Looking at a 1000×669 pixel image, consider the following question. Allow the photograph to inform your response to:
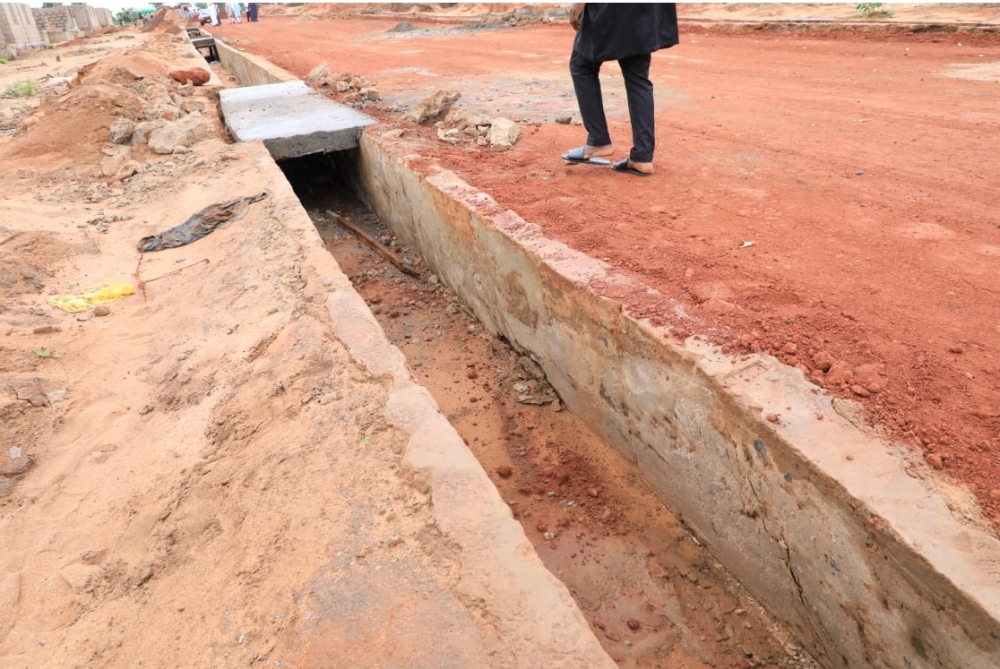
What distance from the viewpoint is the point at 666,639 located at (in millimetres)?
2352

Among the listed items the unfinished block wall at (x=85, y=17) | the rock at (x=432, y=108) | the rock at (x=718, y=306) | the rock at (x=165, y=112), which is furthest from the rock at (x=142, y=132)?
the unfinished block wall at (x=85, y=17)

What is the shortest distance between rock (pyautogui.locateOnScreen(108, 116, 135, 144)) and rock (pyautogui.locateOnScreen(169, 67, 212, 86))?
3712mm

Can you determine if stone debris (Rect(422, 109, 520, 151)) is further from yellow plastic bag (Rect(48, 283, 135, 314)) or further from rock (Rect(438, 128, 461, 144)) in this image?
yellow plastic bag (Rect(48, 283, 135, 314))

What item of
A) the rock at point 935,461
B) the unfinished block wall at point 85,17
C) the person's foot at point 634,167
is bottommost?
the rock at point 935,461

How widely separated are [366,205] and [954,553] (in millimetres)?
6005

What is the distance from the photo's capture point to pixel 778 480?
6.66 feet

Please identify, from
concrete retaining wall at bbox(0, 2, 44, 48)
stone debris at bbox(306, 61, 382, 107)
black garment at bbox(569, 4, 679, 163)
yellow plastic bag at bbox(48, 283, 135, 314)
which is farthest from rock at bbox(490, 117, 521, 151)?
concrete retaining wall at bbox(0, 2, 44, 48)

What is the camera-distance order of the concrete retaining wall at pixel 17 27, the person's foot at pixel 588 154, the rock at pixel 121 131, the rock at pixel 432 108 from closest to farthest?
the person's foot at pixel 588 154 < the rock at pixel 432 108 < the rock at pixel 121 131 < the concrete retaining wall at pixel 17 27

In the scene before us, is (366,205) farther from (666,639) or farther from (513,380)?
(666,639)

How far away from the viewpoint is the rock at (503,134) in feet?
16.8

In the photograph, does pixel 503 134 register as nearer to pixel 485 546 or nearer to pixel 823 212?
pixel 823 212

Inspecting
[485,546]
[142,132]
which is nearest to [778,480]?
[485,546]

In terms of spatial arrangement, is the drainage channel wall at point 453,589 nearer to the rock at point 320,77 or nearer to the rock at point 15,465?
the rock at point 15,465

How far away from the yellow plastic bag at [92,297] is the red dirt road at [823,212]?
2.42m
